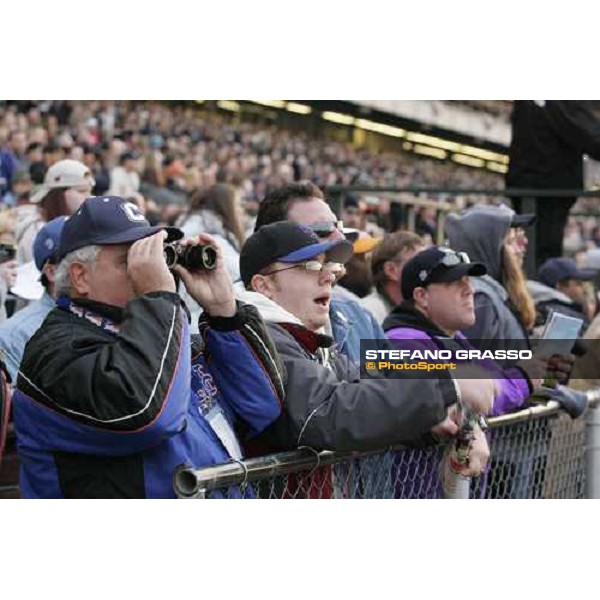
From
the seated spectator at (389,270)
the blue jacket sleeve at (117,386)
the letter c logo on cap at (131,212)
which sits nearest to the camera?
the blue jacket sleeve at (117,386)

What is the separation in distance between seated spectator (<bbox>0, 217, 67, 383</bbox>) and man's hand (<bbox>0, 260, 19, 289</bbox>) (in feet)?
1.05

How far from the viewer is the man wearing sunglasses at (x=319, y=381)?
3150mm

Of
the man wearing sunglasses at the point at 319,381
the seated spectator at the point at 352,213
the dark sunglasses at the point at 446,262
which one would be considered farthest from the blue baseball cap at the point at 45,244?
the seated spectator at the point at 352,213

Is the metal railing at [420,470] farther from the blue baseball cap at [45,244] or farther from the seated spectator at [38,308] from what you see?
the blue baseball cap at [45,244]

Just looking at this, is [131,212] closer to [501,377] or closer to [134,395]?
[134,395]

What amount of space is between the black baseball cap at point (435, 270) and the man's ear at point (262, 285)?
2.60 ft

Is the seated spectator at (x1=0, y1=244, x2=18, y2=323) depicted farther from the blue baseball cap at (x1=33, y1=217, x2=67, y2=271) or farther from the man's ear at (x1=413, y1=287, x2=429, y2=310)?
the man's ear at (x1=413, y1=287, x2=429, y2=310)

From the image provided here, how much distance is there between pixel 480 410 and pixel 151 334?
0.93 m

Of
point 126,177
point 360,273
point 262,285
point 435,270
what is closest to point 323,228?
point 435,270

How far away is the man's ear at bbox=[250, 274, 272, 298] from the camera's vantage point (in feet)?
11.5

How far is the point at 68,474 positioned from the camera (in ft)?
9.69

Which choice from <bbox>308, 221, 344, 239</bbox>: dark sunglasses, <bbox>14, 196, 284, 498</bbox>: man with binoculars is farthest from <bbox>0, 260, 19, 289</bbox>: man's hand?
<bbox>14, 196, 284, 498</bbox>: man with binoculars

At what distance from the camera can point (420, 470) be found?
3660 mm
